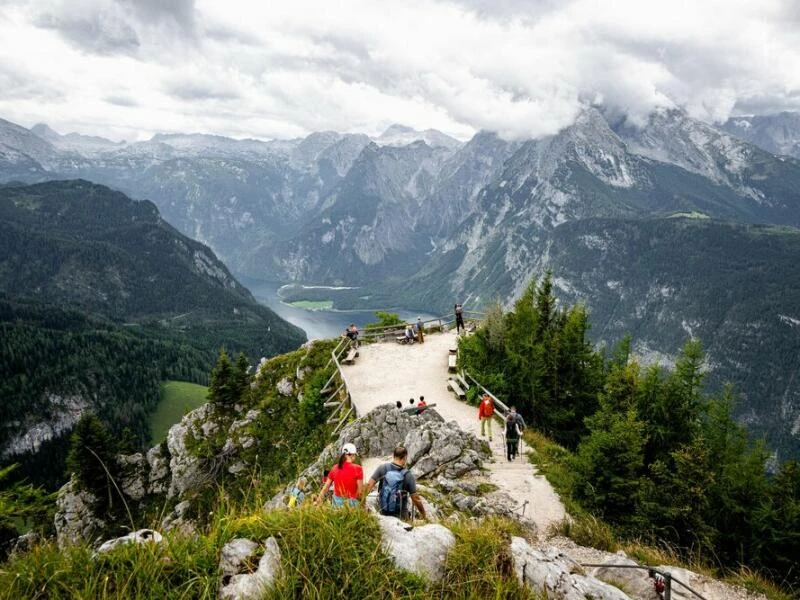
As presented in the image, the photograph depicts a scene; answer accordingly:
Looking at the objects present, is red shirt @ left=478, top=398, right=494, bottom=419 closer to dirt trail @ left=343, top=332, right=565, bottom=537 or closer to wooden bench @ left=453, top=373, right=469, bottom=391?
dirt trail @ left=343, top=332, right=565, bottom=537

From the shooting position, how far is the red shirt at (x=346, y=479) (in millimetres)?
7738

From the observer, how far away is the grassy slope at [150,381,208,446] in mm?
123000

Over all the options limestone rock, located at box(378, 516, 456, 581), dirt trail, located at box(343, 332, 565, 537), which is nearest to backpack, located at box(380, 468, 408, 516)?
limestone rock, located at box(378, 516, 456, 581)

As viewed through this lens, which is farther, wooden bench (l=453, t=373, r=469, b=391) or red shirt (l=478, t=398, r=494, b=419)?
wooden bench (l=453, t=373, r=469, b=391)

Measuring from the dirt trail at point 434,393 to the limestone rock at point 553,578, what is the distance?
235 inches

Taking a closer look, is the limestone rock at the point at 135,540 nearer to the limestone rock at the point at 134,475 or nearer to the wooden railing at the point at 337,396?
the wooden railing at the point at 337,396

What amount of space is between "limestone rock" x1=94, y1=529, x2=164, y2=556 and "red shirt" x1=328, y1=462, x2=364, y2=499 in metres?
3.14

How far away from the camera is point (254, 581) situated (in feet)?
15.1

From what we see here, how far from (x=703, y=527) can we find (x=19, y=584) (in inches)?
638

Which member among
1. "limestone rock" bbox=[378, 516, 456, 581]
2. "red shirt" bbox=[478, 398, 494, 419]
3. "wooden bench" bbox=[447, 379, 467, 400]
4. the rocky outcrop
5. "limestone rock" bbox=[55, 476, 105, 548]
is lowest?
"limestone rock" bbox=[55, 476, 105, 548]

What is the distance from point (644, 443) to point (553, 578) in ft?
38.1

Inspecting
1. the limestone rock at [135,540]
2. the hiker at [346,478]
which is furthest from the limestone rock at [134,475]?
the limestone rock at [135,540]

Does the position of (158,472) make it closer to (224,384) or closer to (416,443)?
(224,384)

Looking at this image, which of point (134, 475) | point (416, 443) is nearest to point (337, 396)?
point (416, 443)
